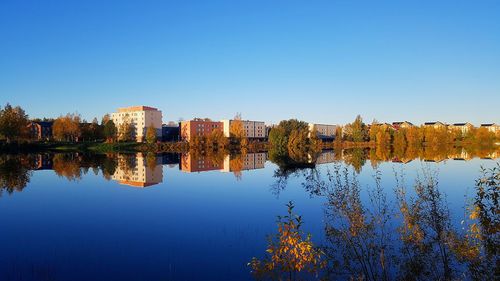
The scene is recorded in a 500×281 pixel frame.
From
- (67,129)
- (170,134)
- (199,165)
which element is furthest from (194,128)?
(199,165)

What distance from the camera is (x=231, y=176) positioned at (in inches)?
1446

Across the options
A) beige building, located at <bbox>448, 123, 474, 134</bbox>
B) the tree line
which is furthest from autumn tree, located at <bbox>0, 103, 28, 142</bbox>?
beige building, located at <bbox>448, 123, 474, 134</bbox>

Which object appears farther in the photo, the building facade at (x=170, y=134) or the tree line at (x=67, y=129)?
the building facade at (x=170, y=134)

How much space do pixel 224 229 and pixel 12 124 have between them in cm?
6996

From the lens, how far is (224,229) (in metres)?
15.8

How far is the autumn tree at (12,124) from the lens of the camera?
68.9 m

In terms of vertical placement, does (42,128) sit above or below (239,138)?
above

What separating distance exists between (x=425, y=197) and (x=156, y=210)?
582 inches

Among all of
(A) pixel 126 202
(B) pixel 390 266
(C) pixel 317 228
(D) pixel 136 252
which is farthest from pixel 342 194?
(A) pixel 126 202

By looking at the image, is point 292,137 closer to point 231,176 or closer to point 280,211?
point 231,176

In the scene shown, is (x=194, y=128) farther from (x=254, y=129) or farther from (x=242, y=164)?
(x=242, y=164)

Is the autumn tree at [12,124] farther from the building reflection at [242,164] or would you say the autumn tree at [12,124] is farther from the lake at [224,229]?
the lake at [224,229]

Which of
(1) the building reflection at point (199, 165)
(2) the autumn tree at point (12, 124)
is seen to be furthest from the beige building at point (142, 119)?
(1) the building reflection at point (199, 165)

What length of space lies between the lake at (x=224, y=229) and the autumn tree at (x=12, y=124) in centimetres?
4592
